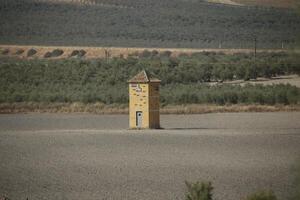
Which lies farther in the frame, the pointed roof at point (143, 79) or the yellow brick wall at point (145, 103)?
the pointed roof at point (143, 79)

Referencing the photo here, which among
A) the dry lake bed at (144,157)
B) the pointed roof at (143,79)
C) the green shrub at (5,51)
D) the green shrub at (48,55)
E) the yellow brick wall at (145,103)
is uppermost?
the green shrub at (5,51)

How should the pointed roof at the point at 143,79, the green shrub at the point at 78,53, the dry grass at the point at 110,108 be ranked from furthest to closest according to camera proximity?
the green shrub at the point at 78,53 → the dry grass at the point at 110,108 → the pointed roof at the point at 143,79

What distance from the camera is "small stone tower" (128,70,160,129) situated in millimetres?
23555

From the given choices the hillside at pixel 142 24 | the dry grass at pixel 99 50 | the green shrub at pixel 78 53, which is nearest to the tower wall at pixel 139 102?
the dry grass at pixel 99 50

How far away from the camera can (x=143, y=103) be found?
77.8 feet

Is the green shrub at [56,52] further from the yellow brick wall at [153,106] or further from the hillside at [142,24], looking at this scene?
the yellow brick wall at [153,106]

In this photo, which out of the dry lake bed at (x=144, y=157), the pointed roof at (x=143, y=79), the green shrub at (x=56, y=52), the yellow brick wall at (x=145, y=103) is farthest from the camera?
the green shrub at (x=56, y=52)

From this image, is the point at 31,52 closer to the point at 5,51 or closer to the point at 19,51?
the point at 19,51

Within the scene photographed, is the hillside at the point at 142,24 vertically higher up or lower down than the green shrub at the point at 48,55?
higher up

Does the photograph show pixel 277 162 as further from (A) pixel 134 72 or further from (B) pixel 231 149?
(A) pixel 134 72

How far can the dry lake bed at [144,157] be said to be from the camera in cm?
1417

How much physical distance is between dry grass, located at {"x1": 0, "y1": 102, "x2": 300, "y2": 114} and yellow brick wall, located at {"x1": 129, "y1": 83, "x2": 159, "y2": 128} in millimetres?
4909

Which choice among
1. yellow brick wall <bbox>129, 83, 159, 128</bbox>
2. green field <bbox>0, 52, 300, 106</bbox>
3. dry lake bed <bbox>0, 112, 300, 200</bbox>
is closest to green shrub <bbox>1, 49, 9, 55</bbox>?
green field <bbox>0, 52, 300, 106</bbox>

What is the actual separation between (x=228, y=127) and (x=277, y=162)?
275 inches
